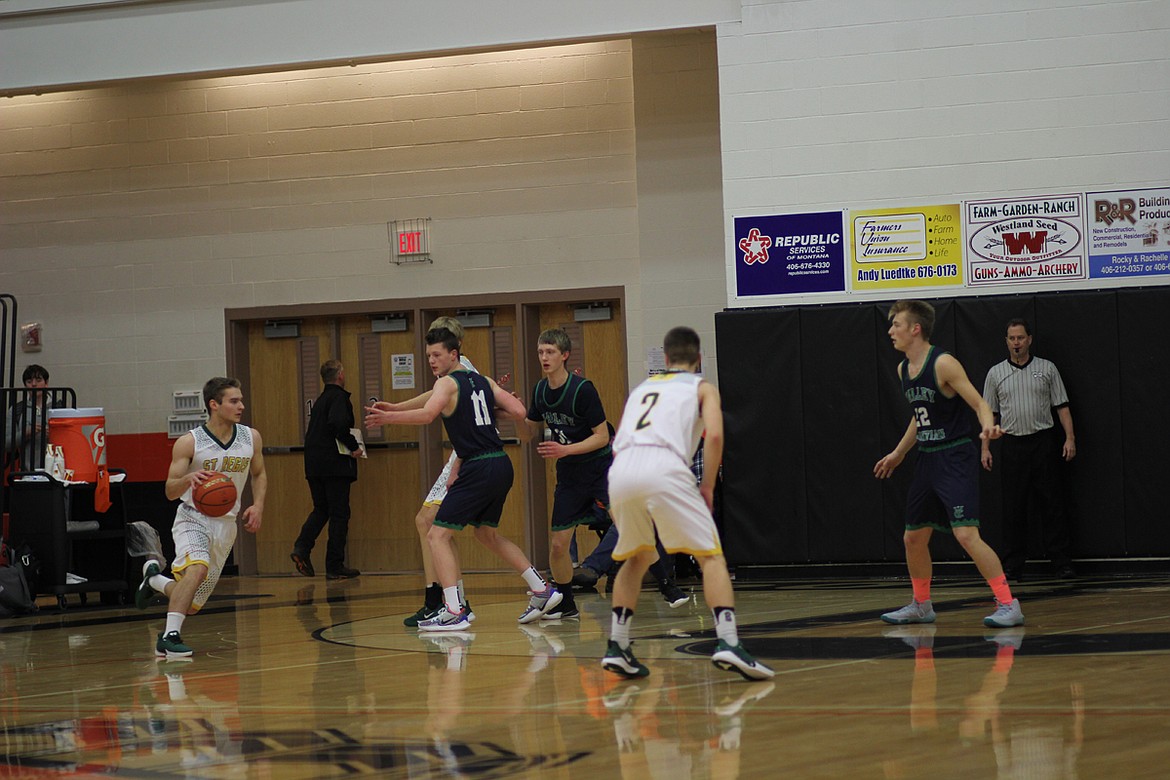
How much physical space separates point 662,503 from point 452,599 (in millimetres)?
2755

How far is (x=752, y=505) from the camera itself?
36.0 ft

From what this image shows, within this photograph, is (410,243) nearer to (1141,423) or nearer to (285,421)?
(285,421)

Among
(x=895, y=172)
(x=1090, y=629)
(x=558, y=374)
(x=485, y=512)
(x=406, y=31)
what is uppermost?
(x=406, y=31)

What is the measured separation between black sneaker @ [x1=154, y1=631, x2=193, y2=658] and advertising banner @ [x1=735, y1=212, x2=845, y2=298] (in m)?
5.39

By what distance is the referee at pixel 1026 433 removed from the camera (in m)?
10.1

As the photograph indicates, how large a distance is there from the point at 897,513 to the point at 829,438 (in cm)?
79

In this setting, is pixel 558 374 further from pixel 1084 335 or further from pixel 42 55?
pixel 42 55

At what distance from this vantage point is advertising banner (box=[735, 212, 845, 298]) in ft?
35.7

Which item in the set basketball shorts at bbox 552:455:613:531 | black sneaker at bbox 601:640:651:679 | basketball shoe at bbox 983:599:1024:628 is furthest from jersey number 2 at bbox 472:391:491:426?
basketball shoe at bbox 983:599:1024:628

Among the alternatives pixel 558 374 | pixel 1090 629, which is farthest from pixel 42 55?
pixel 1090 629

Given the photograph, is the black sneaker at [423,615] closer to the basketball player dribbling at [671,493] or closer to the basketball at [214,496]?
the basketball at [214,496]

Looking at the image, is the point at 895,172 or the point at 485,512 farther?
the point at 895,172

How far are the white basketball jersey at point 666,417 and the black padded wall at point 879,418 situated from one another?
5089 millimetres

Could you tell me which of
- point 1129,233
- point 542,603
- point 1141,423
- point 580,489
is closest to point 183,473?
point 542,603
